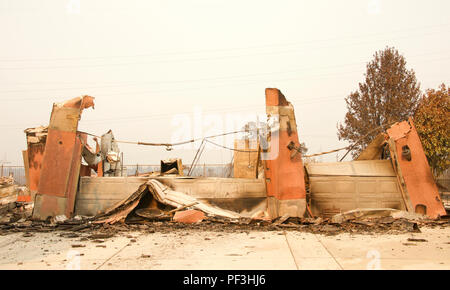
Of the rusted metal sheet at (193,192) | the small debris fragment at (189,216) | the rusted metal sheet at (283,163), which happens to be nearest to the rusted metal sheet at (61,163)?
the rusted metal sheet at (193,192)

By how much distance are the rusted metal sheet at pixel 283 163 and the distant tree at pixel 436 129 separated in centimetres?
1193

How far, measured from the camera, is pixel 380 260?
498cm

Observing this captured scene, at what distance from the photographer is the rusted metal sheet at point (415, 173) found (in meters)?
9.09

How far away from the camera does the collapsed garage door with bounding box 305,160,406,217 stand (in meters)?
9.20

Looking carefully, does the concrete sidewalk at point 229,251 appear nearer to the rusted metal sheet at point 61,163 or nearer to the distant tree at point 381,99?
the rusted metal sheet at point 61,163

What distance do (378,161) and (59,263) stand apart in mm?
8472

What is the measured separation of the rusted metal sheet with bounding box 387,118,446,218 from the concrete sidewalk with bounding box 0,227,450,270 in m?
1.75

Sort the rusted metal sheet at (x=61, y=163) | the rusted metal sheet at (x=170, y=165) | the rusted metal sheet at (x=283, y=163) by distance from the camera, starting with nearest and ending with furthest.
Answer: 1. the rusted metal sheet at (x=283, y=163)
2. the rusted metal sheet at (x=61, y=163)
3. the rusted metal sheet at (x=170, y=165)

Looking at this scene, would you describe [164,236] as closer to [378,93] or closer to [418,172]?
[418,172]

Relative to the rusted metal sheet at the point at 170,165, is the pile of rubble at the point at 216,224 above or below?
below

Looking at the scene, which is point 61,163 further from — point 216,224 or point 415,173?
point 415,173

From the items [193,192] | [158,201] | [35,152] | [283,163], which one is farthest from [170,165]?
[283,163]

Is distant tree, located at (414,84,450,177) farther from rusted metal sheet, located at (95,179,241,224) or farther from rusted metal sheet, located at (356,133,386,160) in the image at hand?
rusted metal sheet, located at (95,179,241,224)

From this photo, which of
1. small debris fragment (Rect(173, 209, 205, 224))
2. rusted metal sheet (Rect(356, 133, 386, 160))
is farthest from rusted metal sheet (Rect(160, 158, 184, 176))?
rusted metal sheet (Rect(356, 133, 386, 160))
